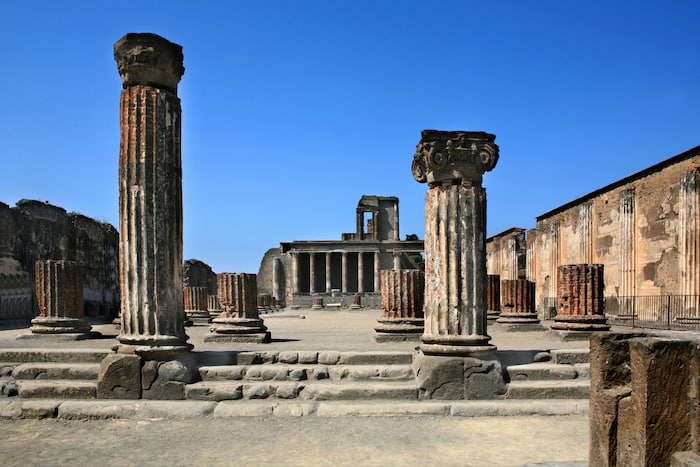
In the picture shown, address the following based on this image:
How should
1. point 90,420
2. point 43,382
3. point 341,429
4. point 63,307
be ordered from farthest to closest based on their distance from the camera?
point 63,307 < point 43,382 < point 90,420 < point 341,429

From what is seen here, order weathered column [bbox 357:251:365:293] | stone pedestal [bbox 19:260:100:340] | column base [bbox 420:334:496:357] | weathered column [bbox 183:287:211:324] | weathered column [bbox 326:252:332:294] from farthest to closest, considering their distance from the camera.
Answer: weathered column [bbox 326:252:332:294]
weathered column [bbox 357:251:365:293]
weathered column [bbox 183:287:211:324]
stone pedestal [bbox 19:260:100:340]
column base [bbox 420:334:496:357]

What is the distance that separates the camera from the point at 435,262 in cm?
729

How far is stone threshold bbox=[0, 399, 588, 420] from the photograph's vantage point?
20.6 ft

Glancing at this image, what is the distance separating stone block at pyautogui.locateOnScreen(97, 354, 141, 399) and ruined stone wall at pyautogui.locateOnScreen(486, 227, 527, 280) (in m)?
26.4

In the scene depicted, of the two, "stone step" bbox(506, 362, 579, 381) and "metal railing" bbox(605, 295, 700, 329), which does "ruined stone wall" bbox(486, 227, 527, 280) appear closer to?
"metal railing" bbox(605, 295, 700, 329)

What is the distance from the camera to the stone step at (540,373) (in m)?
7.22

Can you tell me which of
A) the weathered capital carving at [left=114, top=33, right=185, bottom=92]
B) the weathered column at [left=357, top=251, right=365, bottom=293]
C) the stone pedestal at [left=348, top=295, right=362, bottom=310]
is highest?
the weathered capital carving at [left=114, top=33, right=185, bottom=92]

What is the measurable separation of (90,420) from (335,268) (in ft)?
154

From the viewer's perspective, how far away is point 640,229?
2083 cm

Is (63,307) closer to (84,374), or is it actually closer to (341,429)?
(84,374)

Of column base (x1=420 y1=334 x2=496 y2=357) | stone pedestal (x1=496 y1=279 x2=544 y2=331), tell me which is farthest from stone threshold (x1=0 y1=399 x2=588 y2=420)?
stone pedestal (x1=496 y1=279 x2=544 y2=331)

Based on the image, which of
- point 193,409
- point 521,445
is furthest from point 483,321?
point 193,409

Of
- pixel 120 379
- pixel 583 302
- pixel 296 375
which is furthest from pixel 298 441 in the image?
pixel 583 302

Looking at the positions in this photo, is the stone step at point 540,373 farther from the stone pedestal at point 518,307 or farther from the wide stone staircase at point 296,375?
the stone pedestal at point 518,307
